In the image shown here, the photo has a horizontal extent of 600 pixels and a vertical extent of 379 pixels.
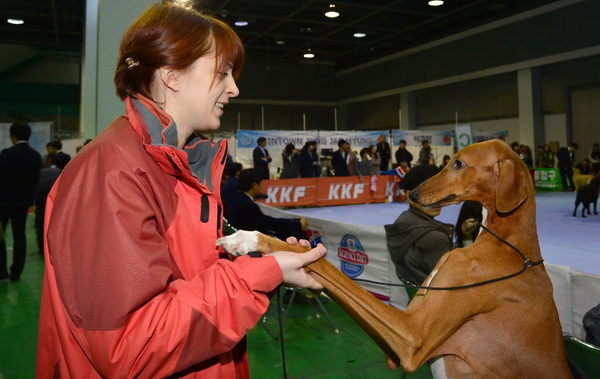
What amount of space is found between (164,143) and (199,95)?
179 mm

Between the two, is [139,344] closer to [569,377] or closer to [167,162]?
[167,162]

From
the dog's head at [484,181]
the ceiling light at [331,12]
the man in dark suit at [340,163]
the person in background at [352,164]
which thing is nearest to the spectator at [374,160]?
the person in background at [352,164]

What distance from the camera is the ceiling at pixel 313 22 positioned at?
18812 millimetres

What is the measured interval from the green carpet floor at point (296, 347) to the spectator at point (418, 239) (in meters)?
0.86

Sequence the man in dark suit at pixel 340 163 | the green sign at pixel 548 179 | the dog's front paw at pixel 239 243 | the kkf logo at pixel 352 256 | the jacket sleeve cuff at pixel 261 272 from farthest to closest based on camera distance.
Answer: the green sign at pixel 548 179, the man in dark suit at pixel 340 163, the kkf logo at pixel 352 256, the dog's front paw at pixel 239 243, the jacket sleeve cuff at pixel 261 272

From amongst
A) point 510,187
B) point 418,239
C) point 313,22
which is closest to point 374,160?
point 313,22

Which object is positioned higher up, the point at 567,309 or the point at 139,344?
the point at 139,344

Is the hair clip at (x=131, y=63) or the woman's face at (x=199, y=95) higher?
the hair clip at (x=131, y=63)

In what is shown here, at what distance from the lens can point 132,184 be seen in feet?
3.01

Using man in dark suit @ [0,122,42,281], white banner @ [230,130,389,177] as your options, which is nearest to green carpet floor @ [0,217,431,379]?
man in dark suit @ [0,122,42,281]

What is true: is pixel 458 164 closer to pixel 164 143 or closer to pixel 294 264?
pixel 294 264

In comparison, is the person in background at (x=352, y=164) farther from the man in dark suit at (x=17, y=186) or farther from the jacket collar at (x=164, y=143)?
the jacket collar at (x=164, y=143)

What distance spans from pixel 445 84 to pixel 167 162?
25.8 m

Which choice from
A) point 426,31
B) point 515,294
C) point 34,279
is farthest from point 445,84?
point 515,294
